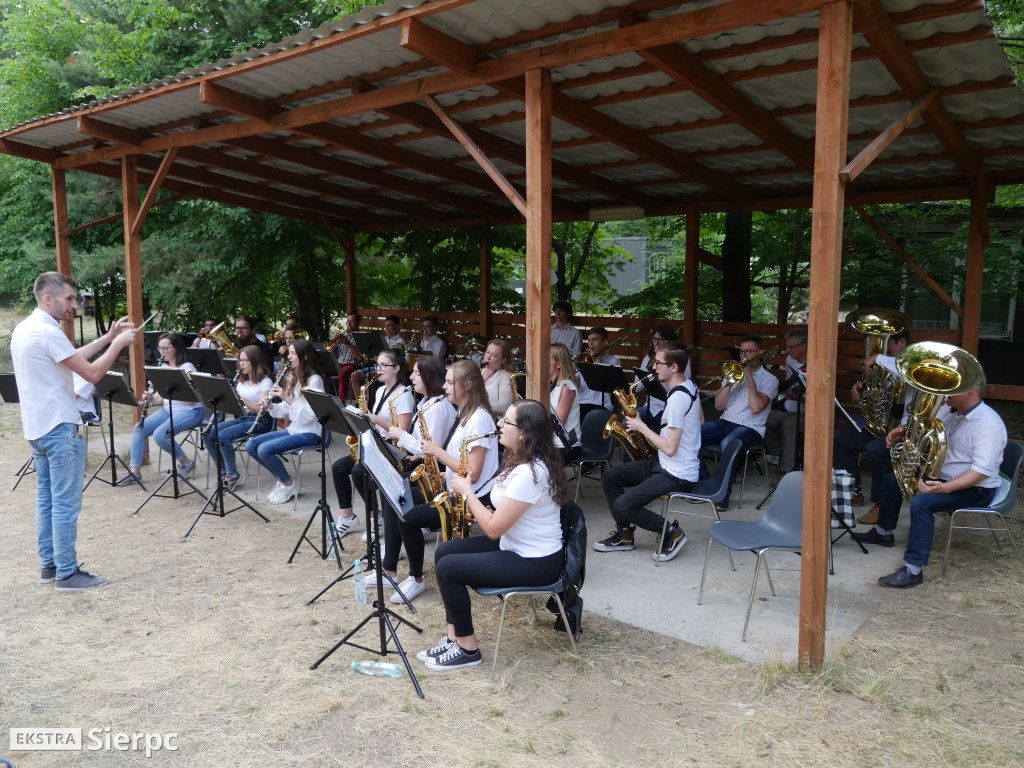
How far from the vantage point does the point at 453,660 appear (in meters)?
3.81

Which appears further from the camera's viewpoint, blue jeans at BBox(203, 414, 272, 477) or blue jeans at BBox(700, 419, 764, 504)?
blue jeans at BBox(203, 414, 272, 477)

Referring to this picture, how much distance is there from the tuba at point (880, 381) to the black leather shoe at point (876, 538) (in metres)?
1.07

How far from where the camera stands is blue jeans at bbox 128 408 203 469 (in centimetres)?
727

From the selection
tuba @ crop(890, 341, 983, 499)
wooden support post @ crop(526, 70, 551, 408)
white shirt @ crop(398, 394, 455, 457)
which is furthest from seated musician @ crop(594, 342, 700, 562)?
tuba @ crop(890, 341, 983, 499)

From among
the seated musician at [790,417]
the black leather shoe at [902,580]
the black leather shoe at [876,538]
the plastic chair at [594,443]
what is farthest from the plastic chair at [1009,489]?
the plastic chair at [594,443]

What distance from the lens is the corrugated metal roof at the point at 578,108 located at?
4547mm

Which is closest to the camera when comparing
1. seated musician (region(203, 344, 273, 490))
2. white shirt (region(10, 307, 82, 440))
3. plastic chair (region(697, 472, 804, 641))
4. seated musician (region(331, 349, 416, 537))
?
plastic chair (region(697, 472, 804, 641))

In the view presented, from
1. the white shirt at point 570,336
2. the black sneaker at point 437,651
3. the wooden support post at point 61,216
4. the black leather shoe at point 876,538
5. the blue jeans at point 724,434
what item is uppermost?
the wooden support post at point 61,216

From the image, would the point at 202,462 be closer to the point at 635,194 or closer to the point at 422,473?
the point at 422,473

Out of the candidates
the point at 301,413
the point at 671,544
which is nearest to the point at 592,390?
the point at 671,544

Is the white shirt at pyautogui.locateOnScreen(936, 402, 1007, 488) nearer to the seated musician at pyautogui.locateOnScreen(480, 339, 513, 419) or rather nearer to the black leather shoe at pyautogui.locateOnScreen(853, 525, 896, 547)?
the black leather shoe at pyautogui.locateOnScreen(853, 525, 896, 547)

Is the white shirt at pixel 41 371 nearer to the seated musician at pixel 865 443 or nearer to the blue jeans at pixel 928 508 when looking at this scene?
the blue jeans at pixel 928 508

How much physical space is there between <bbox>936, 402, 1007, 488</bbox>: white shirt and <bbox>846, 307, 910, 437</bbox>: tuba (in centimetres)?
109

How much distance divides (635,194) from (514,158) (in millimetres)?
2369
